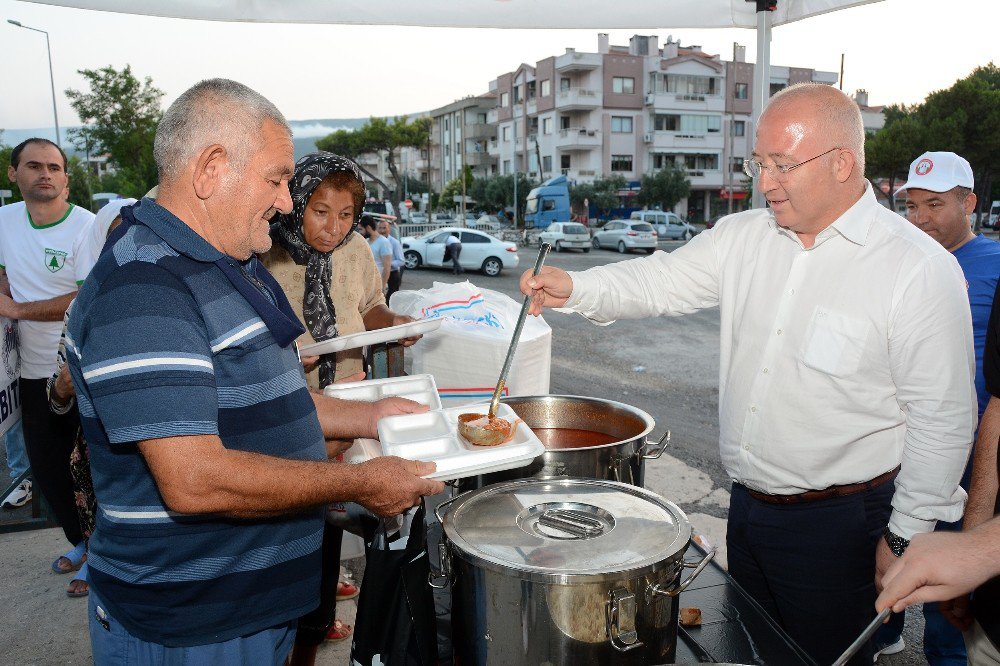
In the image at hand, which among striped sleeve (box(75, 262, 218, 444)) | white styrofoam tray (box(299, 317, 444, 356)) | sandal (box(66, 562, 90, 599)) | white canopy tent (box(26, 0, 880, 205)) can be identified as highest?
white canopy tent (box(26, 0, 880, 205))

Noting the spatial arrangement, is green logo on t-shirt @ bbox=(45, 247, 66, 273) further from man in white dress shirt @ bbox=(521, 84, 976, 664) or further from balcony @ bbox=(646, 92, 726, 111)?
balcony @ bbox=(646, 92, 726, 111)

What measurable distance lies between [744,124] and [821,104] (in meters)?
59.6

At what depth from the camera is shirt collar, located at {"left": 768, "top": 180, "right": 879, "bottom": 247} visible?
2.05 metres

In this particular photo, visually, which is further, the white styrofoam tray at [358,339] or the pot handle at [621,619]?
the white styrofoam tray at [358,339]

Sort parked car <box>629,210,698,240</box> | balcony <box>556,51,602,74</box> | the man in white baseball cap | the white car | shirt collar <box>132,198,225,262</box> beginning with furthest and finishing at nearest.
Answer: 1. balcony <box>556,51,602,74</box>
2. parked car <box>629,210,698,240</box>
3. the white car
4. the man in white baseball cap
5. shirt collar <box>132,198,225,262</box>

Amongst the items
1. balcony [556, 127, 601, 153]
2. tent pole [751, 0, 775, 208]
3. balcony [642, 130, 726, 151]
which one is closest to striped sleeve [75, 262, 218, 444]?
tent pole [751, 0, 775, 208]

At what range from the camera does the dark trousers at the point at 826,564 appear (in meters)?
2.12

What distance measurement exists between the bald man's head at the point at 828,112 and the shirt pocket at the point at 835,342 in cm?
46

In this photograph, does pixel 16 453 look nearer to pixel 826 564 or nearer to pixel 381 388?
pixel 381 388

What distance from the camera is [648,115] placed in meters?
54.4

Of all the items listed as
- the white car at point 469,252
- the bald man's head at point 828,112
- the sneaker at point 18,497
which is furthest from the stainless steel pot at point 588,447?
the white car at point 469,252

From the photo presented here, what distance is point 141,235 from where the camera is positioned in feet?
4.83

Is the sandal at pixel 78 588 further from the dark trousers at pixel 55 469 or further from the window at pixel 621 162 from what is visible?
the window at pixel 621 162

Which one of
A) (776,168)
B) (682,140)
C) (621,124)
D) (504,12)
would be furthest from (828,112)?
(682,140)
